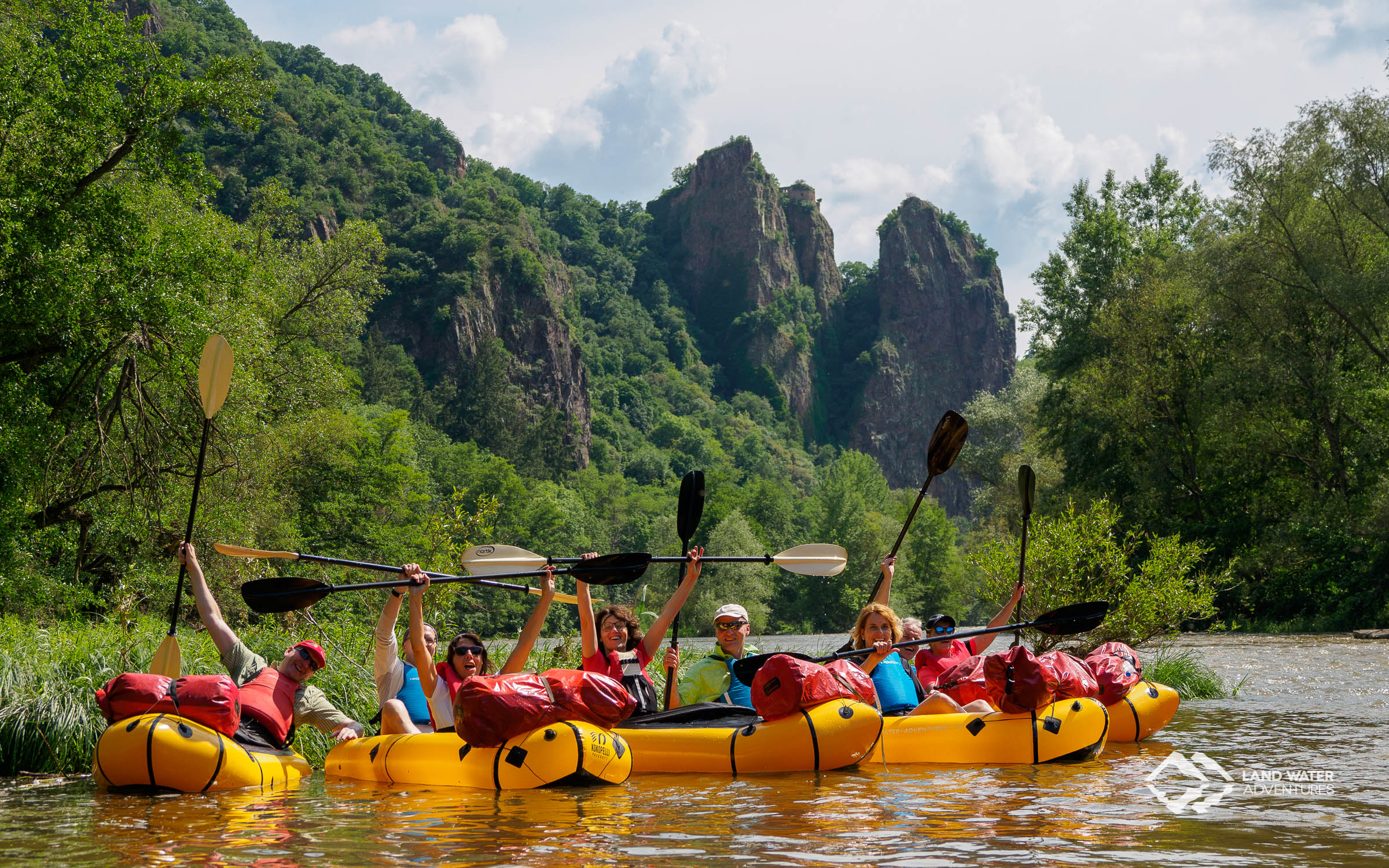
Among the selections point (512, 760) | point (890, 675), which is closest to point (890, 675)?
point (890, 675)

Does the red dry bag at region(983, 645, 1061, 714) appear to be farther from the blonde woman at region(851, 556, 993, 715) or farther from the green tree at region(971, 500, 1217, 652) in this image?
the green tree at region(971, 500, 1217, 652)

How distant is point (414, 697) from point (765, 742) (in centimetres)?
221

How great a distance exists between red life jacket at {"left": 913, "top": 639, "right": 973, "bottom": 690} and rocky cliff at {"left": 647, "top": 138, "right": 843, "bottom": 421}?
4755 inches

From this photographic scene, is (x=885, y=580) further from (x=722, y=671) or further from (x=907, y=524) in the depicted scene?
(x=722, y=671)

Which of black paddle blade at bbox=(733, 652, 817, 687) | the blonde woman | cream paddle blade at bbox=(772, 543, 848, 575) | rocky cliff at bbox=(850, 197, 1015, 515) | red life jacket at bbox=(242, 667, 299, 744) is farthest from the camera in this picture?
rocky cliff at bbox=(850, 197, 1015, 515)

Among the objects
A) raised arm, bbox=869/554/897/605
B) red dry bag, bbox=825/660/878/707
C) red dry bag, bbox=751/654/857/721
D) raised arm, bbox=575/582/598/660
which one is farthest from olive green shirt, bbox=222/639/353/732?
raised arm, bbox=869/554/897/605

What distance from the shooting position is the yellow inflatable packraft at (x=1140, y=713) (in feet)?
26.5

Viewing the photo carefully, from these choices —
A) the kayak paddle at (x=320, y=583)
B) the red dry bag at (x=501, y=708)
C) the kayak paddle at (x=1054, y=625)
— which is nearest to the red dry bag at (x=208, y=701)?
the kayak paddle at (x=320, y=583)

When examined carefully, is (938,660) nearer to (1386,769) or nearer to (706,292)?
(1386,769)

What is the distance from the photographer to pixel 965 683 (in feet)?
25.5

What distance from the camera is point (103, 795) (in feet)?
19.7

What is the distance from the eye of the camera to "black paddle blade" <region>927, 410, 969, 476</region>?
32.3 feet

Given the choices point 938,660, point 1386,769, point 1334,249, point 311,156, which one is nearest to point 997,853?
point 1386,769

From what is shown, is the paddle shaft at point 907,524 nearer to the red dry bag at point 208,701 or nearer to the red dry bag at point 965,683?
the red dry bag at point 965,683
